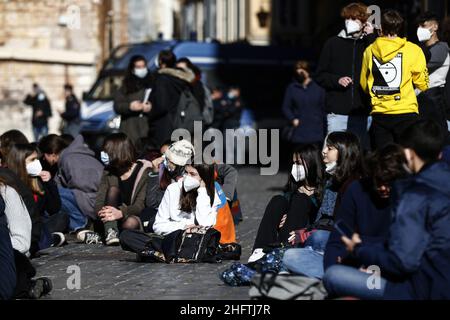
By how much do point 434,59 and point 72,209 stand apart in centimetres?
417

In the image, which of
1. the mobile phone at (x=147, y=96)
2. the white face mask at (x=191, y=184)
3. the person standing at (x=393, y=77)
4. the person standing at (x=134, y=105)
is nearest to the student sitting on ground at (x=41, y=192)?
the white face mask at (x=191, y=184)

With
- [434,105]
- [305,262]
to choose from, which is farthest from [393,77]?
[305,262]

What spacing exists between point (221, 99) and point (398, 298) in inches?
799

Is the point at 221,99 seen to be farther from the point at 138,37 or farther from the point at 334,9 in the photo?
the point at 138,37

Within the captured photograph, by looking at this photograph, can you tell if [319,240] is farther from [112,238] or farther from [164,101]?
[164,101]

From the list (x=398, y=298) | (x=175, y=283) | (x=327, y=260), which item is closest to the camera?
(x=398, y=298)

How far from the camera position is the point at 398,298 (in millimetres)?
7352

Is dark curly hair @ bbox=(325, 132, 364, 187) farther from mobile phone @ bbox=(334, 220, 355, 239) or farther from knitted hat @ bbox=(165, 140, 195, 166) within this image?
knitted hat @ bbox=(165, 140, 195, 166)

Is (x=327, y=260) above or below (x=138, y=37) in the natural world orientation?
above

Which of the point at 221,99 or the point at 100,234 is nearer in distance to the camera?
the point at 100,234

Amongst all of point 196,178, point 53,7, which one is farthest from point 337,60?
point 53,7

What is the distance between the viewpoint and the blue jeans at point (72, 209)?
45.8 feet

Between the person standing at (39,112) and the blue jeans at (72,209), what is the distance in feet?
75.5

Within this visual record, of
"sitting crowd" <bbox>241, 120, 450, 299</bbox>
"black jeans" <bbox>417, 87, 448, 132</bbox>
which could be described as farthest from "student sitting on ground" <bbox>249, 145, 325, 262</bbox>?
"sitting crowd" <bbox>241, 120, 450, 299</bbox>
